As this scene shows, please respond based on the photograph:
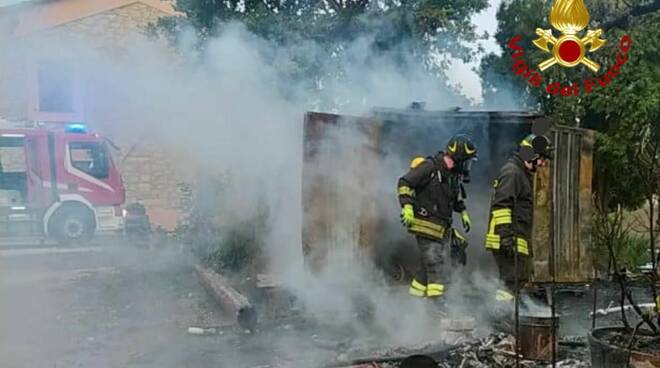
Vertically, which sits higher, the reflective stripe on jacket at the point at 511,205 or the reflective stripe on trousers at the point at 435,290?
the reflective stripe on jacket at the point at 511,205

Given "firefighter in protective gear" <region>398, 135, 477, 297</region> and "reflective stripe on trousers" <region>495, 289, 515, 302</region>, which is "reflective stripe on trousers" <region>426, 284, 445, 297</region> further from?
"reflective stripe on trousers" <region>495, 289, 515, 302</region>

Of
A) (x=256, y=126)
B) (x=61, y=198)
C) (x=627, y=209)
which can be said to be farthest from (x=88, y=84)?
(x=627, y=209)

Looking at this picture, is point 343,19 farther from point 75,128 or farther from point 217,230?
point 75,128

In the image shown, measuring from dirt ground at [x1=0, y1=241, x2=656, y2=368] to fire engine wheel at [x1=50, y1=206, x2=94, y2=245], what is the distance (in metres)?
3.88

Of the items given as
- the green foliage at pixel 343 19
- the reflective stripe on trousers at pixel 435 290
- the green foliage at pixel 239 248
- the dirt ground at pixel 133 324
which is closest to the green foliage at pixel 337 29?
the green foliage at pixel 343 19

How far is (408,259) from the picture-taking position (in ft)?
25.7

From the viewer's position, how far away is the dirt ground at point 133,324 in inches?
222

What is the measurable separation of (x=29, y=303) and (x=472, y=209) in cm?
544

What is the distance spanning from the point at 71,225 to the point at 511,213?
11.7 m

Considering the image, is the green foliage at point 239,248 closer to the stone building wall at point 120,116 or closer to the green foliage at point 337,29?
the green foliage at point 337,29

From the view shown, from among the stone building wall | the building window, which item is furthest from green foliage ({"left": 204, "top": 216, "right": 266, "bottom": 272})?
the building window

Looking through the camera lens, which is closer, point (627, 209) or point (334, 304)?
point (334, 304)

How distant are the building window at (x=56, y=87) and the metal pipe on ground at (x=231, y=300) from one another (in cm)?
740

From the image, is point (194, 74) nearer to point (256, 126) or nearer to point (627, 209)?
point (256, 126)
